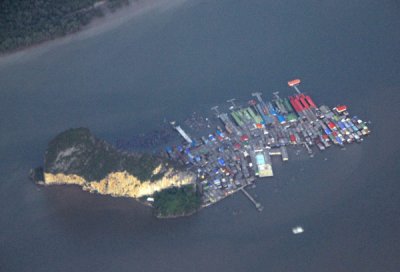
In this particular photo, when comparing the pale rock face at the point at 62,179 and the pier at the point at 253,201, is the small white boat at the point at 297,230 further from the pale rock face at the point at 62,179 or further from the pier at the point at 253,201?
the pale rock face at the point at 62,179

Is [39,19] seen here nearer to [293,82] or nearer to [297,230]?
[293,82]

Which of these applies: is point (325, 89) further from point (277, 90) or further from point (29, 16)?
point (29, 16)

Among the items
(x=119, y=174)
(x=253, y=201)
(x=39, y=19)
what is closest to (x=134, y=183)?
(x=119, y=174)

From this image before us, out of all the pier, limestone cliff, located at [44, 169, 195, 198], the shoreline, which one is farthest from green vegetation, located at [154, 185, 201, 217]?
the shoreline

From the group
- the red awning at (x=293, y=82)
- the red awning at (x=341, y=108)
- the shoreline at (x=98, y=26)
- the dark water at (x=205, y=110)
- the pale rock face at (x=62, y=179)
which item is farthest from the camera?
the shoreline at (x=98, y=26)

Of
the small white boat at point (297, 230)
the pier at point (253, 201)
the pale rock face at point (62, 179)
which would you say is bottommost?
the small white boat at point (297, 230)

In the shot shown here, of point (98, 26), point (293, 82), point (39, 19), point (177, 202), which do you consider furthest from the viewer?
point (98, 26)

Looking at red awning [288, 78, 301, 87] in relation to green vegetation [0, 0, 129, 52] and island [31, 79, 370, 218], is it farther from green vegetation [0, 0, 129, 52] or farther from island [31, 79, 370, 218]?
green vegetation [0, 0, 129, 52]

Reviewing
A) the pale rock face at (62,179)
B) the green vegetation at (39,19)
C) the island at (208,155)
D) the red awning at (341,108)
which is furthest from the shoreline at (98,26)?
the red awning at (341,108)
